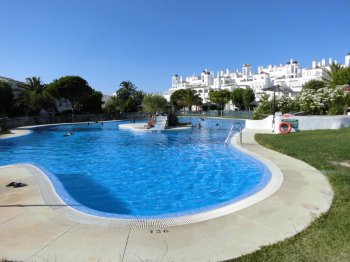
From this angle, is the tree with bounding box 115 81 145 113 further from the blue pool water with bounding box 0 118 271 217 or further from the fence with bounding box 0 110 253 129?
the blue pool water with bounding box 0 118 271 217

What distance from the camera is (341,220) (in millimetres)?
5066

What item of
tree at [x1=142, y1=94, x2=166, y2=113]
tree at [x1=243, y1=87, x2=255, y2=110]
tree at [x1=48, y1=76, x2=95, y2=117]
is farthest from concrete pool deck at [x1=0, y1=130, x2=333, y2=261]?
tree at [x1=243, y1=87, x2=255, y2=110]

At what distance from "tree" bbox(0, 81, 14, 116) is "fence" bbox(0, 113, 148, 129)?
111 inches

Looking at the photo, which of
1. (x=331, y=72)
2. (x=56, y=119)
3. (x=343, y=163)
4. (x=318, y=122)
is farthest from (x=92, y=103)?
(x=343, y=163)

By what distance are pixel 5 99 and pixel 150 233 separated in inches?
1496

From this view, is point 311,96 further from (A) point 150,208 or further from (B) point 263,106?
(A) point 150,208

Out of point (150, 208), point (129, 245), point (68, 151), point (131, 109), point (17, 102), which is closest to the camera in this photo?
point (129, 245)

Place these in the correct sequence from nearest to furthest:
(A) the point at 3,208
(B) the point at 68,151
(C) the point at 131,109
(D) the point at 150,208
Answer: (A) the point at 3,208 < (D) the point at 150,208 < (B) the point at 68,151 < (C) the point at 131,109

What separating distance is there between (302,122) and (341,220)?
17.5 meters

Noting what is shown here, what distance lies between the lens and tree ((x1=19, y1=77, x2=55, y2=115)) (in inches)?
1646

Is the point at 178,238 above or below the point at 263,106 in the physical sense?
below

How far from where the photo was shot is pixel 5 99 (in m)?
36.4

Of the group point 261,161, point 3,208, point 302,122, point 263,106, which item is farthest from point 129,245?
point 263,106

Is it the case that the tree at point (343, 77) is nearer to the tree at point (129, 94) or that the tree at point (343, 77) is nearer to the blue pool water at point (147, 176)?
the blue pool water at point (147, 176)
